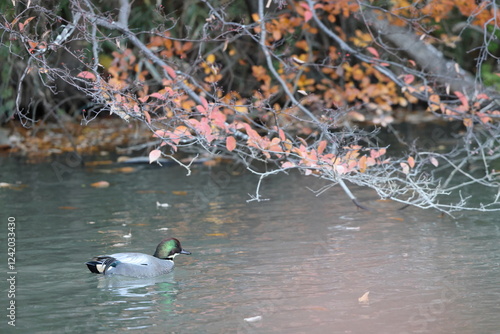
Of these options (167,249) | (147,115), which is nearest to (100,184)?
(147,115)

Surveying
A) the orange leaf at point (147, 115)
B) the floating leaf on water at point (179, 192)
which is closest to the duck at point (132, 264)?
the orange leaf at point (147, 115)

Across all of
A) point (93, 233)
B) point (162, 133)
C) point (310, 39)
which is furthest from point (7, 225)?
point (310, 39)

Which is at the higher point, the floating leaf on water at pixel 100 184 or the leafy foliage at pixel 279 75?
the leafy foliage at pixel 279 75

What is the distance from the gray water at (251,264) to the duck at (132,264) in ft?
0.22

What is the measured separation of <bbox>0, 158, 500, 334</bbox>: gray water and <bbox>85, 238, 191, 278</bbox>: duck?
0.22 ft

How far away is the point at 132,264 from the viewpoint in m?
6.47

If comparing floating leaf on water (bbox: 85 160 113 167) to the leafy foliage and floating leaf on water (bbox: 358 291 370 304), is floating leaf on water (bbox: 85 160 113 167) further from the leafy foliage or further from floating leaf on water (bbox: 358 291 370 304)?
floating leaf on water (bbox: 358 291 370 304)

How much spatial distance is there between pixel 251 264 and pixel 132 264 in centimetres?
95

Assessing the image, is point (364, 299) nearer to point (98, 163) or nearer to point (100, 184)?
point (100, 184)

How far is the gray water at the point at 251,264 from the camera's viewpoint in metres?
5.38

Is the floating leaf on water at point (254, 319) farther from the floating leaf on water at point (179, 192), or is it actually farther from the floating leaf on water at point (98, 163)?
the floating leaf on water at point (98, 163)

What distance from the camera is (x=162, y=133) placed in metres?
7.05

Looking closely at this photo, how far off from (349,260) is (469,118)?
3.14 m

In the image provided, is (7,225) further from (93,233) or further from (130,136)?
(130,136)
